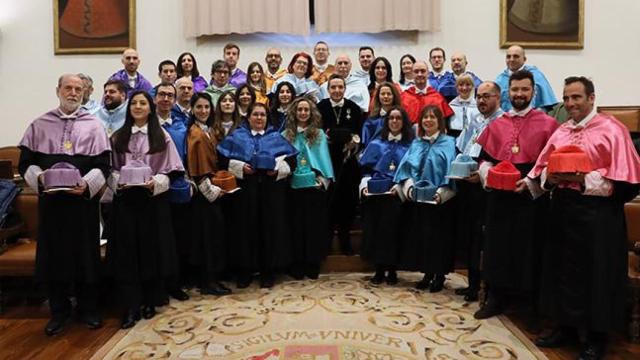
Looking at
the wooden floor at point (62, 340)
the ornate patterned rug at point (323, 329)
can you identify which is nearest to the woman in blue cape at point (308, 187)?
the ornate patterned rug at point (323, 329)

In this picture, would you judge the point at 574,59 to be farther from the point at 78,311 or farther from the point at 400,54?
the point at 78,311

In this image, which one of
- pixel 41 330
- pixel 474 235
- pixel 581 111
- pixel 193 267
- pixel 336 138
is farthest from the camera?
pixel 336 138

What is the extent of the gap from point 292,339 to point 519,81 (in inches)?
95.5

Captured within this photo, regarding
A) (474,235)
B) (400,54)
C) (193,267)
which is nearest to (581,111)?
(474,235)

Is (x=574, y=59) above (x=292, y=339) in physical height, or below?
above

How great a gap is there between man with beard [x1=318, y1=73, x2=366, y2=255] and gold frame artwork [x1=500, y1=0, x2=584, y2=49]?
3919 mm

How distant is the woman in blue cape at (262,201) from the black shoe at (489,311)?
1763 mm

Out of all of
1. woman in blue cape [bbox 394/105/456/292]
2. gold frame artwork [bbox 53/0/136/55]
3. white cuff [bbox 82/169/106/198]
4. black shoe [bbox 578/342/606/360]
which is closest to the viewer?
black shoe [bbox 578/342/606/360]

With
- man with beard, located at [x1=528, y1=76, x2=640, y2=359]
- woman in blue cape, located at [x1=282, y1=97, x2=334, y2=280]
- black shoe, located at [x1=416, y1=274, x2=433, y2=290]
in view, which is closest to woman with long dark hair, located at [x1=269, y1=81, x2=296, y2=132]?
woman in blue cape, located at [x1=282, y1=97, x2=334, y2=280]

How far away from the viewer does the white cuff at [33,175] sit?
390 cm

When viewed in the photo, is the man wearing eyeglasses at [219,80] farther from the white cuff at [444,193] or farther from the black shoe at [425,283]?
the black shoe at [425,283]

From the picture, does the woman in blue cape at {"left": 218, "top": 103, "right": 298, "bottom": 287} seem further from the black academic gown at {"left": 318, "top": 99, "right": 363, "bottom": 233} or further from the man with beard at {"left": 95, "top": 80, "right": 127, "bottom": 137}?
the man with beard at {"left": 95, "top": 80, "right": 127, "bottom": 137}

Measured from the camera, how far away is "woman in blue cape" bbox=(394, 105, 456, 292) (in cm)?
484

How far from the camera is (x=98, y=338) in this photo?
12.9 ft
